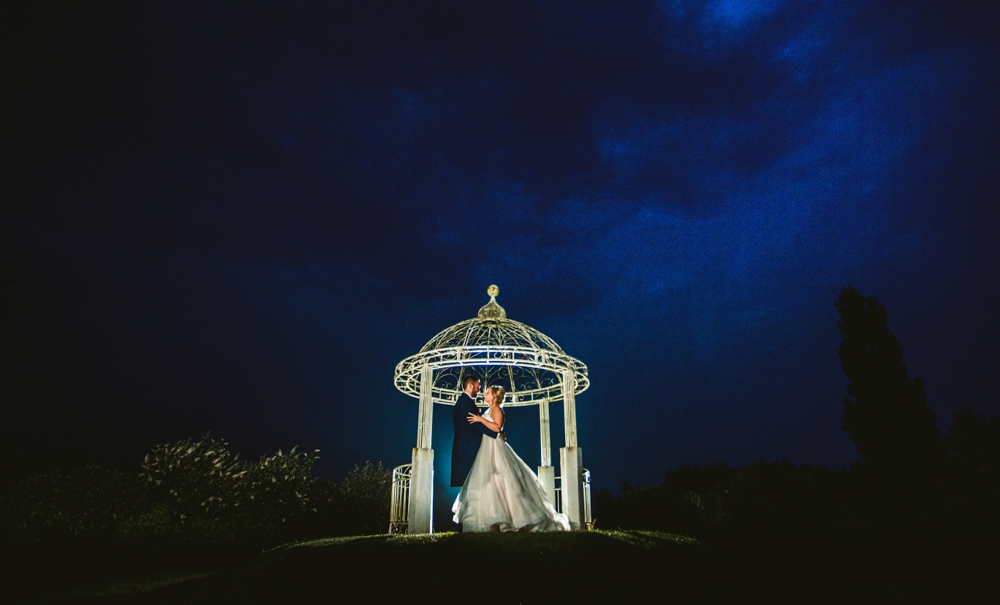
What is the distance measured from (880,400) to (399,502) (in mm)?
17820

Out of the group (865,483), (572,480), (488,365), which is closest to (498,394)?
(488,365)

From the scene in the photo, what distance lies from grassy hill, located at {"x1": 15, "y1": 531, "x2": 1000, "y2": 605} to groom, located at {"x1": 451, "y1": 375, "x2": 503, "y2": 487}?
1256mm

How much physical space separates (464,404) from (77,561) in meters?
8.22

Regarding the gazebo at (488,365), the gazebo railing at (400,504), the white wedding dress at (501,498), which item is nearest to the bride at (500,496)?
the white wedding dress at (501,498)

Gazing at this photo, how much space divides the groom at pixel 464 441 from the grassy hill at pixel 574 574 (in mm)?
1256

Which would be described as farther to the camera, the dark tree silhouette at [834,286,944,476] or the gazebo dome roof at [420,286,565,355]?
the dark tree silhouette at [834,286,944,476]

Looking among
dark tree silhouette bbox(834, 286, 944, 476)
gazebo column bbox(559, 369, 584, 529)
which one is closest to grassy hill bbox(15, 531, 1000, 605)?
gazebo column bbox(559, 369, 584, 529)

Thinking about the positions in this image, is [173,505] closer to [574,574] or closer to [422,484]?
[422,484]

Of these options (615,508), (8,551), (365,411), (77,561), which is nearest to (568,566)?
(77,561)

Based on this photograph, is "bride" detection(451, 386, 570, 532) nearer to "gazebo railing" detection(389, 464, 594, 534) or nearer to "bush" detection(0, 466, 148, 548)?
"gazebo railing" detection(389, 464, 594, 534)

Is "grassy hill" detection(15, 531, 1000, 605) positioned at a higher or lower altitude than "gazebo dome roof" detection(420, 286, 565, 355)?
lower

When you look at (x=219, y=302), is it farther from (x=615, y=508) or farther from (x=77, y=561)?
(x=615, y=508)

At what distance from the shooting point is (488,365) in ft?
39.5

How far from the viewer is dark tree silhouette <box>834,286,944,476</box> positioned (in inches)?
747
